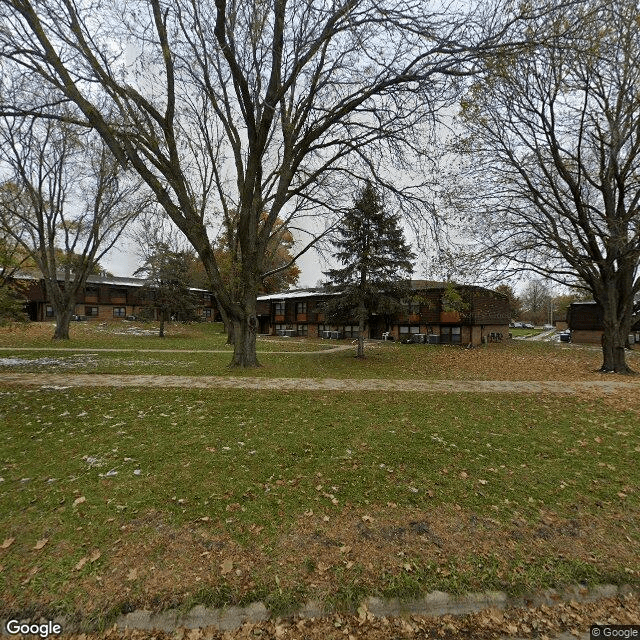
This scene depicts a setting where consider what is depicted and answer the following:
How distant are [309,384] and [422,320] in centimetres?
2070

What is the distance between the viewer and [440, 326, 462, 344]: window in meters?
27.9

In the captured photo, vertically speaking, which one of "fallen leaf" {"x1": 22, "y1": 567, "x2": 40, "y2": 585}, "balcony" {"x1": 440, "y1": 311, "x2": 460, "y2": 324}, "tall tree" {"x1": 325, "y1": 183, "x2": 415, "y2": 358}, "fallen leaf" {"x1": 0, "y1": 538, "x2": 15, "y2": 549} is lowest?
"fallen leaf" {"x1": 22, "y1": 567, "x2": 40, "y2": 585}

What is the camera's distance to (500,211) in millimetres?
14797

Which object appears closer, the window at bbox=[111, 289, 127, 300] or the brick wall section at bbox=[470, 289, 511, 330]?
the brick wall section at bbox=[470, 289, 511, 330]

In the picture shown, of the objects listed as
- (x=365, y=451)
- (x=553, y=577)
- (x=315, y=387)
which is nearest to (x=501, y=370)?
(x=315, y=387)

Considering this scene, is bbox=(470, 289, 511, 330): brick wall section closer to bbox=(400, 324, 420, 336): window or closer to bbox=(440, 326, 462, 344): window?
bbox=(440, 326, 462, 344): window

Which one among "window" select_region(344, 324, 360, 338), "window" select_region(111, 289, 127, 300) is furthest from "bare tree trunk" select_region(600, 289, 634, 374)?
"window" select_region(111, 289, 127, 300)

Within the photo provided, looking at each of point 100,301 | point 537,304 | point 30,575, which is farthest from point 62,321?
point 537,304

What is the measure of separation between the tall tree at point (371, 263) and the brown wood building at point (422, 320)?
4.99 m

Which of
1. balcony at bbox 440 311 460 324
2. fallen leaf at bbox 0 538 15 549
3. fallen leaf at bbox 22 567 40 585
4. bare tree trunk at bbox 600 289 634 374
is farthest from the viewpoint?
balcony at bbox 440 311 460 324

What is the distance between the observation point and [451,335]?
28.0 meters

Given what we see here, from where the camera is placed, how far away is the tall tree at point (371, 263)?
1661 cm

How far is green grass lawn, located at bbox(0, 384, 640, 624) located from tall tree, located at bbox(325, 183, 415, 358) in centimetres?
1053

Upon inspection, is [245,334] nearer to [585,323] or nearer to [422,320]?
[422,320]
